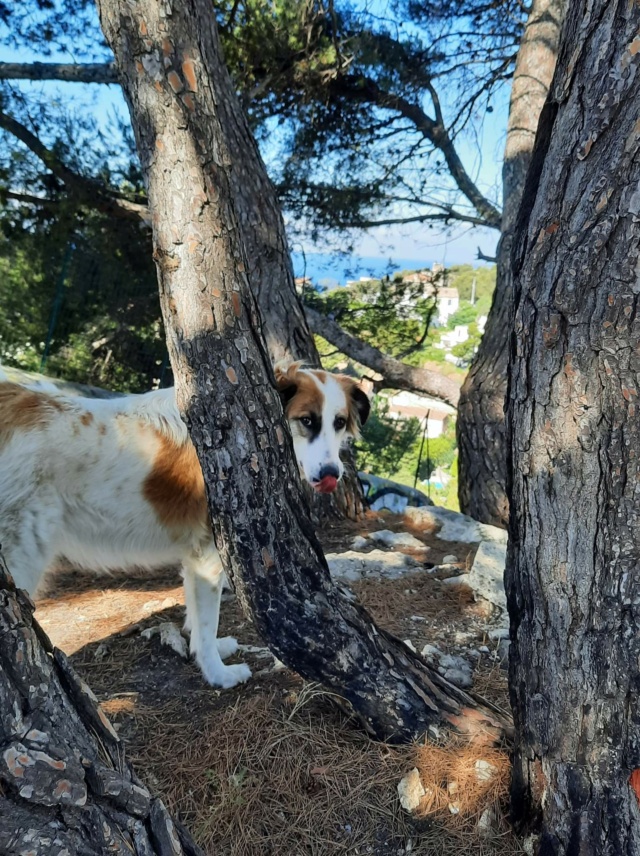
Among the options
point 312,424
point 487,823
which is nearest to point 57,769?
point 487,823

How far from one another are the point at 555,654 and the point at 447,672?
1.09m

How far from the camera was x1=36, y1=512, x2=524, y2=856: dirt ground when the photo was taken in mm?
1875

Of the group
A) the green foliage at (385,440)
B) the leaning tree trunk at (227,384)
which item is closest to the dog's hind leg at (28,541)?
the leaning tree trunk at (227,384)

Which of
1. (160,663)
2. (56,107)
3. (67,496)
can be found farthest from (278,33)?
(160,663)

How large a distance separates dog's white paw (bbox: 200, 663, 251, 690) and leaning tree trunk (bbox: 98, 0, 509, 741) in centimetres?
72

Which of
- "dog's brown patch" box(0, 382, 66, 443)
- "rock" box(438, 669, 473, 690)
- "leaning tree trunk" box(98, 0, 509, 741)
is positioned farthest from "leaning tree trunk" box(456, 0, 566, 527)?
"dog's brown patch" box(0, 382, 66, 443)

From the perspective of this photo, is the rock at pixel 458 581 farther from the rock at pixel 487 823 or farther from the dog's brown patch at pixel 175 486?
the rock at pixel 487 823

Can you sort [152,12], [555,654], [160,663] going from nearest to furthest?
[555,654] < [152,12] < [160,663]

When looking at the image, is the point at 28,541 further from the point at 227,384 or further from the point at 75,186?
the point at 75,186

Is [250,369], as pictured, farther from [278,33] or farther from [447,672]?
[278,33]

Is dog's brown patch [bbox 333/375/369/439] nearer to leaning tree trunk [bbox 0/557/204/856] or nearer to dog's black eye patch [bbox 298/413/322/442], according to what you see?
dog's black eye patch [bbox 298/413/322/442]

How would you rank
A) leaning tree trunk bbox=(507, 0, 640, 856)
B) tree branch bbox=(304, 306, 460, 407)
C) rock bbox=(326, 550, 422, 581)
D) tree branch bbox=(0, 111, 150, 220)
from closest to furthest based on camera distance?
leaning tree trunk bbox=(507, 0, 640, 856)
rock bbox=(326, 550, 422, 581)
tree branch bbox=(0, 111, 150, 220)
tree branch bbox=(304, 306, 460, 407)

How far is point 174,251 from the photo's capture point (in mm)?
1914

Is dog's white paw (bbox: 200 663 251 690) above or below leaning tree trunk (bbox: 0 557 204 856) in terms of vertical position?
below
